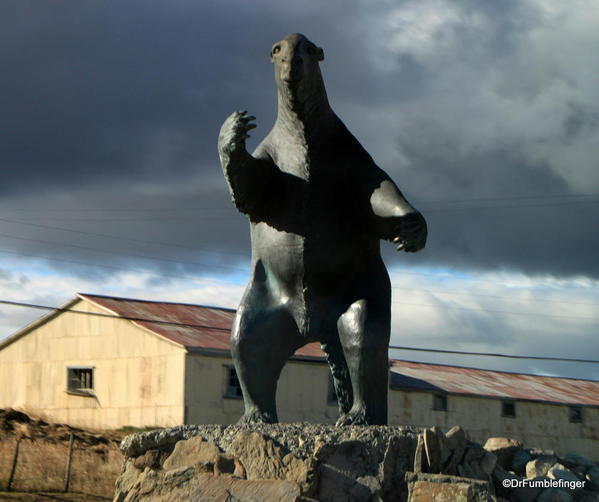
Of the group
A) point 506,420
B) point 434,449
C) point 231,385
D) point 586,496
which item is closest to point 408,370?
point 506,420

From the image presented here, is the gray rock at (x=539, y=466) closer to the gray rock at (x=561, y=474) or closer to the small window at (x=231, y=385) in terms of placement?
the gray rock at (x=561, y=474)

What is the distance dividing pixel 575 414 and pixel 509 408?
2262mm

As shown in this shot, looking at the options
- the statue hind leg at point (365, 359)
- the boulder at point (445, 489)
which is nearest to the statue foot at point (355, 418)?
the statue hind leg at point (365, 359)

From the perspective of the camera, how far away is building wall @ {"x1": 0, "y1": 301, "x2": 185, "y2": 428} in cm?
2270

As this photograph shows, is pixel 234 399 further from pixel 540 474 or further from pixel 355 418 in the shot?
pixel 355 418

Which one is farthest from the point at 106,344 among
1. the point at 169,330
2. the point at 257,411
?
the point at 257,411

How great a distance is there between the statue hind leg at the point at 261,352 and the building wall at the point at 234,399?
1614cm

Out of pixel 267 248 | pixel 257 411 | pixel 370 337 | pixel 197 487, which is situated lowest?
pixel 197 487

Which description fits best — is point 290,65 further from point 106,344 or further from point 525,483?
point 106,344

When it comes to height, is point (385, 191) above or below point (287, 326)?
above

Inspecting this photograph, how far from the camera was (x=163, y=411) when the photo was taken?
22.6 meters

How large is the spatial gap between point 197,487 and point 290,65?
80.5 inches

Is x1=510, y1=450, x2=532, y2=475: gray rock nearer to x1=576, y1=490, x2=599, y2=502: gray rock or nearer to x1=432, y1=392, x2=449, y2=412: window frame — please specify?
x1=576, y1=490, x2=599, y2=502: gray rock

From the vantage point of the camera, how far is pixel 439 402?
26766mm
